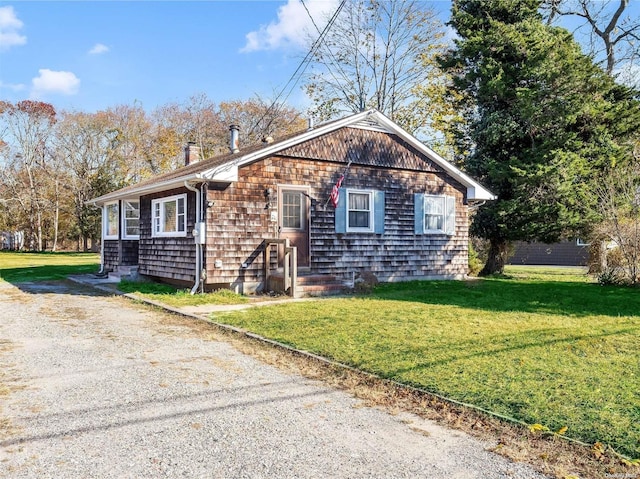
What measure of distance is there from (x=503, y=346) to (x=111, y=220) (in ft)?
50.0

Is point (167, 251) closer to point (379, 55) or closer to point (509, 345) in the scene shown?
point (509, 345)

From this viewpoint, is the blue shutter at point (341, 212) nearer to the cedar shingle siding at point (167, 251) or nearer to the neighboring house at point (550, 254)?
the cedar shingle siding at point (167, 251)

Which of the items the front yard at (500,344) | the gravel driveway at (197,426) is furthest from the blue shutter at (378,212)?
the gravel driveway at (197,426)

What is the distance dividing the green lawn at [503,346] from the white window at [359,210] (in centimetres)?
272

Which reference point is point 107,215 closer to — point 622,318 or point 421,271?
point 421,271

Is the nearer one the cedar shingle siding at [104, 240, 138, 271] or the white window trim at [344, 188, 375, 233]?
the white window trim at [344, 188, 375, 233]

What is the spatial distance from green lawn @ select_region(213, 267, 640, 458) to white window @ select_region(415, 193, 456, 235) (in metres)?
3.67

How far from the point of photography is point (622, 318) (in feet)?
27.0

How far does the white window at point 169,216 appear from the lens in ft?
40.5

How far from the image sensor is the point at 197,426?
3.73 m

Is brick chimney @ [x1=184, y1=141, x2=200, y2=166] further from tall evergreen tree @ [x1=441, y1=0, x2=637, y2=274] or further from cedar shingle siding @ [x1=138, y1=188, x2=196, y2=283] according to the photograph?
tall evergreen tree @ [x1=441, y1=0, x2=637, y2=274]

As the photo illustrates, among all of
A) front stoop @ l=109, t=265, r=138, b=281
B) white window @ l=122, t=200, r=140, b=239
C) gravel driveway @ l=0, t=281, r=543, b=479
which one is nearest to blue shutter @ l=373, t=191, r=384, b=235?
front stoop @ l=109, t=265, r=138, b=281

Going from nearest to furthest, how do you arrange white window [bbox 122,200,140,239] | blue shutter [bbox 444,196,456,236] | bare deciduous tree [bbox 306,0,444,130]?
1. blue shutter [bbox 444,196,456,236]
2. white window [bbox 122,200,140,239]
3. bare deciduous tree [bbox 306,0,444,130]

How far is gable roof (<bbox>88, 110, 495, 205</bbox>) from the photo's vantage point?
11164mm
